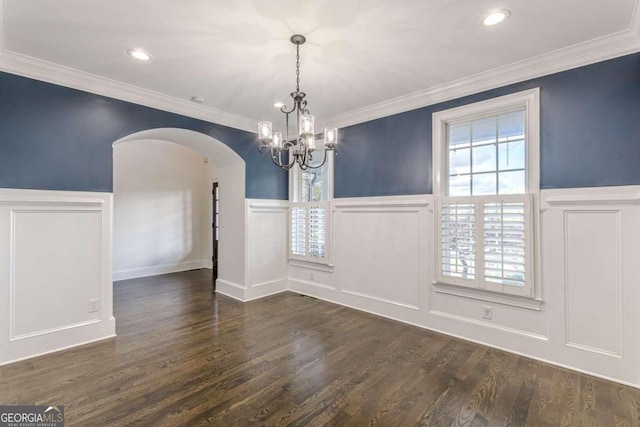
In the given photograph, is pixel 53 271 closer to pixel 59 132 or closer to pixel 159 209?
pixel 59 132

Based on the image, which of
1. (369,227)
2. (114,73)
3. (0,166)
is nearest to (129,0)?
(114,73)

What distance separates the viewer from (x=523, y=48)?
267 cm

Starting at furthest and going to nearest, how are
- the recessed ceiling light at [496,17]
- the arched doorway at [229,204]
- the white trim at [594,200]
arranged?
the arched doorway at [229,204]
the white trim at [594,200]
the recessed ceiling light at [496,17]

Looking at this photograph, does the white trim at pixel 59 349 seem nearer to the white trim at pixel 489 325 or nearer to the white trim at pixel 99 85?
the white trim at pixel 99 85

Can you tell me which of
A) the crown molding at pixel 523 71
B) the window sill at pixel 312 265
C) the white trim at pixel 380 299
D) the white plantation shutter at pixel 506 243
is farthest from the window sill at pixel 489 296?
the crown molding at pixel 523 71

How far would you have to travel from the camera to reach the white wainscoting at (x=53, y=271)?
279 cm

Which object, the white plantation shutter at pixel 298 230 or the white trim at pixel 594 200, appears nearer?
the white trim at pixel 594 200

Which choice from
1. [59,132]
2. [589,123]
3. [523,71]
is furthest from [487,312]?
[59,132]

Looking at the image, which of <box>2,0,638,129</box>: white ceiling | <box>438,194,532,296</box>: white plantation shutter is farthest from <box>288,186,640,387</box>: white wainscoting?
<box>2,0,638,129</box>: white ceiling

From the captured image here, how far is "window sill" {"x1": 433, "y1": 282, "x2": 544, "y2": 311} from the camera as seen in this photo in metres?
2.90

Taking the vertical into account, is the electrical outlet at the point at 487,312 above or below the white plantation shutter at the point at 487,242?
below

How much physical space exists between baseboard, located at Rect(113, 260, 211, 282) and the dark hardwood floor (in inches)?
116

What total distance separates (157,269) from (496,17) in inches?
286

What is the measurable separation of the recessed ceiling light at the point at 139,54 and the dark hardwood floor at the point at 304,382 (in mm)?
2865
